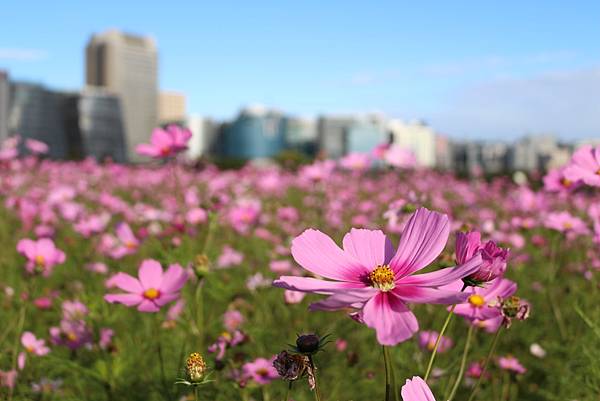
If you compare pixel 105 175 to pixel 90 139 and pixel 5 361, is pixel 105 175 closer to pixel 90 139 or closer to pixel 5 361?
pixel 5 361

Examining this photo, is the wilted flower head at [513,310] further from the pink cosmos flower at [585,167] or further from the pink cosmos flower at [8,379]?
the pink cosmos flower at [8,379]

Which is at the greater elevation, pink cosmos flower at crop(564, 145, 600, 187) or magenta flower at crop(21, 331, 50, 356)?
pink cosmos flower at crop(564, 145, 600, 187)

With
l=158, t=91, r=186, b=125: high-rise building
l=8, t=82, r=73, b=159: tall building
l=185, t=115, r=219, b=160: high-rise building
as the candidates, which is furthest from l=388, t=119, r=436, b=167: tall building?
l=158, t=91, r=186, b=125: high-rise building

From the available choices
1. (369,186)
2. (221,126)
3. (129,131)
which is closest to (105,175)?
(369,186)

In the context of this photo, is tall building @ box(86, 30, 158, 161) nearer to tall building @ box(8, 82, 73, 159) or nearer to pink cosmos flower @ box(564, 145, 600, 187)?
tall building @ box(8, 82, 73, 159)

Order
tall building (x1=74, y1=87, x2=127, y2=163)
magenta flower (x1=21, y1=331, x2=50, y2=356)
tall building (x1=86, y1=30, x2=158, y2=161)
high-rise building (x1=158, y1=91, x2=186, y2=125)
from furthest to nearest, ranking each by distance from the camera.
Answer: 1. high-rise building (x1=158, y1=91, x2=186, y2=125)
2. tall building (x1=86, y1=30, x2=158, y2=161)
3. tall building (x1=74, y1=87, x2=127, y2=163)
4. magenta flower (x1=21, y1=331, x2=50, y2=356)
